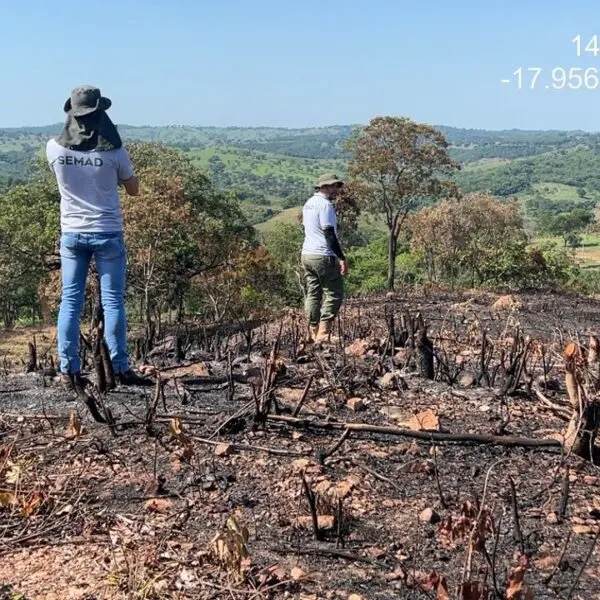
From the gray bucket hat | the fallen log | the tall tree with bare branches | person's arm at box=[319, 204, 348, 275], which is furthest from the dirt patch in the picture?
the fallen log

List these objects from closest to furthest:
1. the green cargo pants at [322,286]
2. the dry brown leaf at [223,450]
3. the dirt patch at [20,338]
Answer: the dry brown leaf at [223,450], the green cargo pants at [322,286], the dirt patch at [20,338]

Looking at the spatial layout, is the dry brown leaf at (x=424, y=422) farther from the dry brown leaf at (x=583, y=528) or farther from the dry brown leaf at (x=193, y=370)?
the dry brown leaf at (x=193, y=370)

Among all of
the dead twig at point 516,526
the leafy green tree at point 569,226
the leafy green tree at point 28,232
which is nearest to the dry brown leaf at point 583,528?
the dead twig at point 516,526

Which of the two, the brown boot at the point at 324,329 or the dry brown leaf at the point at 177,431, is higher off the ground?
the dry brown leaf at the point at 177,431

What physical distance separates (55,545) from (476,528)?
58.4 inches

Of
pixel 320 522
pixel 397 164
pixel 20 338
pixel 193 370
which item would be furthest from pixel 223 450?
pixel 397 164

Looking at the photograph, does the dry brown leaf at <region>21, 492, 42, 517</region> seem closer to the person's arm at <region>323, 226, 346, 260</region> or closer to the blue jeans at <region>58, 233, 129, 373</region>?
the blue jeans at <region>58, 233, 129, 373</region>

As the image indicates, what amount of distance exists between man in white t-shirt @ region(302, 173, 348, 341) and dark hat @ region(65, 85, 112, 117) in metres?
2.55

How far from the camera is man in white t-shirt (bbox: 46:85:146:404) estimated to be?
412cm

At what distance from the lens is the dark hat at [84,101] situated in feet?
13.2

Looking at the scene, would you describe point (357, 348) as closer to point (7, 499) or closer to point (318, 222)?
point (318, 222)

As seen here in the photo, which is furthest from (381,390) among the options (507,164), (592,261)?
(507,164)

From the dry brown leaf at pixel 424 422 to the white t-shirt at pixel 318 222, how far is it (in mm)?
2808

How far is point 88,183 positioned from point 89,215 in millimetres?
183
